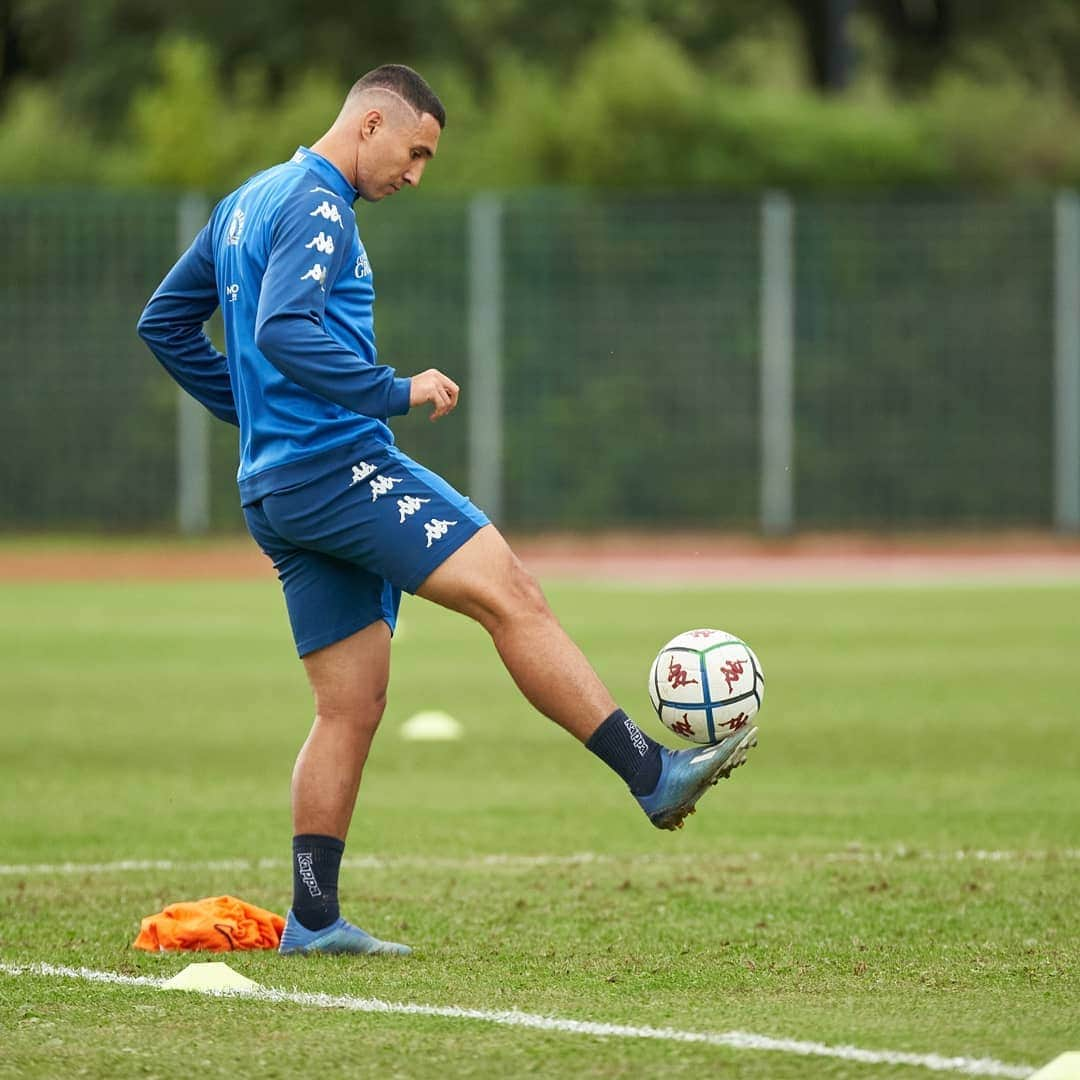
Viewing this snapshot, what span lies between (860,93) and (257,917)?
1164 inches

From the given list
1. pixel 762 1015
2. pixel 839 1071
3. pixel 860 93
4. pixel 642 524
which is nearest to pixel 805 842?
pixel 762 1015

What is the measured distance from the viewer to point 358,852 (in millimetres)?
8406

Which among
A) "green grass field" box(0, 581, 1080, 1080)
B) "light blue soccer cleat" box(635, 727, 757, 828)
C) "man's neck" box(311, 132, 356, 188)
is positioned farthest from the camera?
"man's neck" box(311, 132, 356, 188)

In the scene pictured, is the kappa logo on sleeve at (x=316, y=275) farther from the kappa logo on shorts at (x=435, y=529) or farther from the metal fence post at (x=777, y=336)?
the metal fence post at (x=777, y=336)

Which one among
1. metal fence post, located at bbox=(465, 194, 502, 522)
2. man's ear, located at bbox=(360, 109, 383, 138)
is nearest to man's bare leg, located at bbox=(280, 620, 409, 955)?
man's ear, located at bbox=(360, 109, 383, 138)

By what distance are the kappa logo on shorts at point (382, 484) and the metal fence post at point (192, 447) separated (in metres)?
21.0

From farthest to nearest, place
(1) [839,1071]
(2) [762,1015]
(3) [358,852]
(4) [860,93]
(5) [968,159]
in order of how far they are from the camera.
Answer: (4) [860,93]
(5) [968,159]
(3) [358,852]
(2) [762,1015]
(1) [839,1071]

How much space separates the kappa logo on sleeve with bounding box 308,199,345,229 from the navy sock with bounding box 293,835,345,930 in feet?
5.39

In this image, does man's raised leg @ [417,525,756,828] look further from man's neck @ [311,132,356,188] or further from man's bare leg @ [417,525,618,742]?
man's neck @ [311,132,356,188]

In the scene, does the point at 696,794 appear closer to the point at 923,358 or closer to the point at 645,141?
the point at 923,358

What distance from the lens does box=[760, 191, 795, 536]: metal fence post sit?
27.5 metres

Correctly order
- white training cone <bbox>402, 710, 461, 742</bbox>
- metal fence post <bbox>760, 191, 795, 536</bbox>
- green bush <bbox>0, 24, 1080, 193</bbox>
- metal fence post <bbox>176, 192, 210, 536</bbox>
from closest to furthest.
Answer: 1. white training cone <bbox>402, 710, 461, 742</bbox>
2. metal fence post <bbox>176, 192, 210, 536</bbox>
3. metal fence post <bbox>760, 191, 795, 536</bbox>
4. green bush <bbox>0, 24, 1080, 193</bbox>

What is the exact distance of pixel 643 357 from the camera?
90.5 ft

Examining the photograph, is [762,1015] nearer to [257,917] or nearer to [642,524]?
[257,917]
